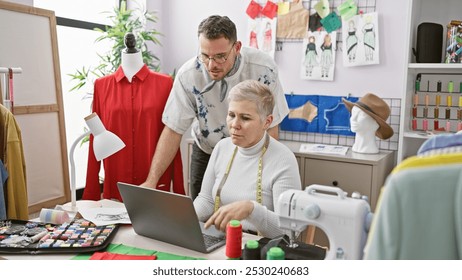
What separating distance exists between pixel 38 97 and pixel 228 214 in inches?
76.0

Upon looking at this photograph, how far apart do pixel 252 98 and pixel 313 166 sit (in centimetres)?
135

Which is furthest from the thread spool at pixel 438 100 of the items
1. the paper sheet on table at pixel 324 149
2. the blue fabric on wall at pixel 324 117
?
the paper sheet on table at pixel 324 149

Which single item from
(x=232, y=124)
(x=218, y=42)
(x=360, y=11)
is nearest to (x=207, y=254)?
(x=232, y=124)

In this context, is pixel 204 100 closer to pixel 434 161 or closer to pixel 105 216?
pixel 105 216

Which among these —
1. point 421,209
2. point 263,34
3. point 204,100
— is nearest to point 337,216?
point 421,209

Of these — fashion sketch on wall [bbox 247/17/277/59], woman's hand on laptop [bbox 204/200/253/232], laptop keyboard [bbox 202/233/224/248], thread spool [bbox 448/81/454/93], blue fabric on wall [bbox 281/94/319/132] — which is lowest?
A: laptop keyboard [bbox 202/233/224/248]

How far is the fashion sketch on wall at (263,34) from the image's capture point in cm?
372

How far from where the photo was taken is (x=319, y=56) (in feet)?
11.6

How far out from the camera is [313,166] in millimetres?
3129

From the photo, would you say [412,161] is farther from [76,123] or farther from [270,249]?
[76,123]

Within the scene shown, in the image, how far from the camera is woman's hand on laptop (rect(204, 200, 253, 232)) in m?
1.55

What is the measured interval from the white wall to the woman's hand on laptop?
2.01 m

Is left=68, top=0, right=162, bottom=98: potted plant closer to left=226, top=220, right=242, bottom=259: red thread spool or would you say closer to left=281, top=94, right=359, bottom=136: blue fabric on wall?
left=281, top=94, right=359, bottom=136: blue fabric on wall

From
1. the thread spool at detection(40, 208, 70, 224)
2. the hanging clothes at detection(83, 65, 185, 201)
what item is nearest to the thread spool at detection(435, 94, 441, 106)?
the hanging clothes at detection(83, 65, 185, 201)
